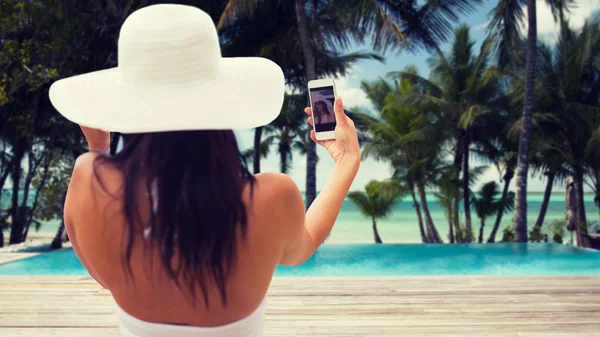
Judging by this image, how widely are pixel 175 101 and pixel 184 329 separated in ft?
1.23

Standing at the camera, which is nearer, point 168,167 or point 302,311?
point 168,167

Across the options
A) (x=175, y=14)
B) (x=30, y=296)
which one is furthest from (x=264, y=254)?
(x=30, y=296)

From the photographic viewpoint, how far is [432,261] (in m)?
9.57

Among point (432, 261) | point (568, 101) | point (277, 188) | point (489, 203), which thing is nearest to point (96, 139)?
point (277, 188)

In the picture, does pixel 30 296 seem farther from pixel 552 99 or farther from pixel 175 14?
pixel 552 99

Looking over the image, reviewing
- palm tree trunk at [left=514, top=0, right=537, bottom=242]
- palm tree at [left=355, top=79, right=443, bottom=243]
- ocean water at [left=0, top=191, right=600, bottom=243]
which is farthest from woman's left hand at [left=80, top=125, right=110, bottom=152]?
ocean water at [left=0, top=191, right=600, bottom=243]

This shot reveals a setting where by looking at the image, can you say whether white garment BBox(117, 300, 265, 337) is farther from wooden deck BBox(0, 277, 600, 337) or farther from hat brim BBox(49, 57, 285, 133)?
wooden deck BBox(0, 277, 600, 337)

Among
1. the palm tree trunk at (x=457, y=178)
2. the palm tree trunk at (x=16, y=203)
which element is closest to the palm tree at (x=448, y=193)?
the palm tree trunk at (x=457, y=178)

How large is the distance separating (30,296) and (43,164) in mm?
12229

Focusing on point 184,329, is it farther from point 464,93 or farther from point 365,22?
point 464,93

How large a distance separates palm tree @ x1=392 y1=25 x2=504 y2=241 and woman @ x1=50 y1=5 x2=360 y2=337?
44.4 feet

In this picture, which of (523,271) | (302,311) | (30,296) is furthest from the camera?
(523,271)

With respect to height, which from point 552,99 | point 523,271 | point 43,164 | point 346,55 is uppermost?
point 346,55

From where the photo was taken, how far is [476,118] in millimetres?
14539
